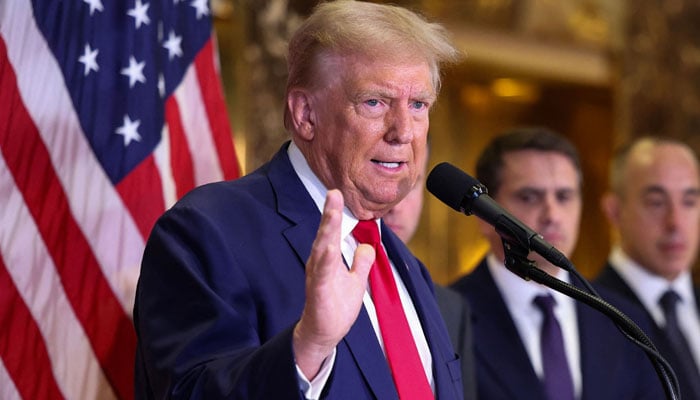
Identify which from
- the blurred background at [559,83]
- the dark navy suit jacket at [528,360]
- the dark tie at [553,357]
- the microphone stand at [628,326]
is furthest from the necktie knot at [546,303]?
the blurred background at [559,83]

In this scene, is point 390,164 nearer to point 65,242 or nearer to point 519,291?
point 65,242

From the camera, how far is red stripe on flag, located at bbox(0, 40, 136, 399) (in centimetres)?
259

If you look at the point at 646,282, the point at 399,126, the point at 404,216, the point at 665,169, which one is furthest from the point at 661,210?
the point at 399,126

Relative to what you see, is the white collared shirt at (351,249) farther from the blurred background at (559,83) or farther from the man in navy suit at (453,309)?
the blurred background at (559,83)

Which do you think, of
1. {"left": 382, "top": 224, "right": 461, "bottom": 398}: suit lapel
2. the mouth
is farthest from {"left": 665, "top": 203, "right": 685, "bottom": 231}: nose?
the mouth

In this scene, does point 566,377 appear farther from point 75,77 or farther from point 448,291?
point 75,77

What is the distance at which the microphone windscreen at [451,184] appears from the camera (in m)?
2.23

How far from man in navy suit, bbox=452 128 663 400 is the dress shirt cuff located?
166 centimetres

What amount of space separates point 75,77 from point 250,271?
782 millimetres

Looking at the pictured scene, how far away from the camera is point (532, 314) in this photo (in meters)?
3.78

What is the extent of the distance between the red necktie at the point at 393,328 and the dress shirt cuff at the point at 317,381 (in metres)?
0.35

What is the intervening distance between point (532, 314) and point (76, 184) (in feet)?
5.62

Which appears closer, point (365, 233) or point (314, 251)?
point (314, 251)

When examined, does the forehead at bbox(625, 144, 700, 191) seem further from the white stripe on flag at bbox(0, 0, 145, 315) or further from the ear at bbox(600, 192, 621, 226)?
the white stripe on flag at bbox(0, 0, 145, 315)
